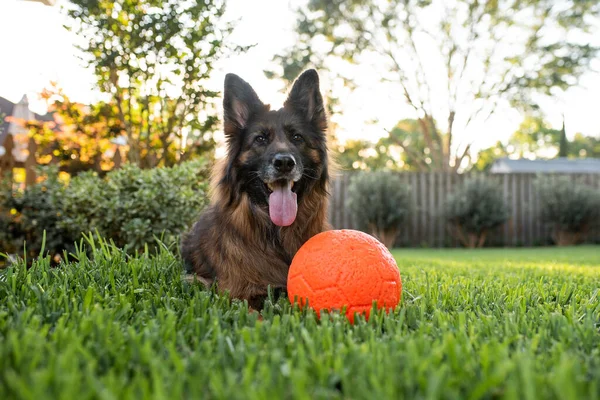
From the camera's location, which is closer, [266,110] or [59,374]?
[59,374]

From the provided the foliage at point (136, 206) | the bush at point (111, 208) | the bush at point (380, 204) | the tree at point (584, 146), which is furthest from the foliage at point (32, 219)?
the tree at point (584, 146)

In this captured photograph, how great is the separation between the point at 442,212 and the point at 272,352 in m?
14.4

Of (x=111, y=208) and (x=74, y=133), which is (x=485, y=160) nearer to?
(x=74, y=133)

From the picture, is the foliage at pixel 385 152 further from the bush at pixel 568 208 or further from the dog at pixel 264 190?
the dog at pixel 264 190

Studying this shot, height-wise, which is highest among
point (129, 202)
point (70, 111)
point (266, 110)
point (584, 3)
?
point (584, 3)

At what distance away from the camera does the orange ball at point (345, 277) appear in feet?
9.36

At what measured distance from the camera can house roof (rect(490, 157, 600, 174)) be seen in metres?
40.9

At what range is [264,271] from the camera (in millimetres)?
3451

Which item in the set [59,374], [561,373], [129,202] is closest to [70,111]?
[129,202]

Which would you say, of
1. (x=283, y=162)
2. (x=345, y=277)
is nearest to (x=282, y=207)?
(x=283, y=162)

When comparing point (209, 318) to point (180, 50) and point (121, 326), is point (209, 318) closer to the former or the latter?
point (121, 326)

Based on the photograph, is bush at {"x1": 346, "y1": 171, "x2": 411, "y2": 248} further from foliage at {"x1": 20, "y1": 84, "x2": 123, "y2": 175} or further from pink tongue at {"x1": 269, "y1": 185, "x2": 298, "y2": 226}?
pink tongue at {"x1": 269, "y1": 185, "x2": 298, "y2": 226}

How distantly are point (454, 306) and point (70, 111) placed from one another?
8.62 meters

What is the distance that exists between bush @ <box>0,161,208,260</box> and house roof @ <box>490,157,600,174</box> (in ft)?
126
